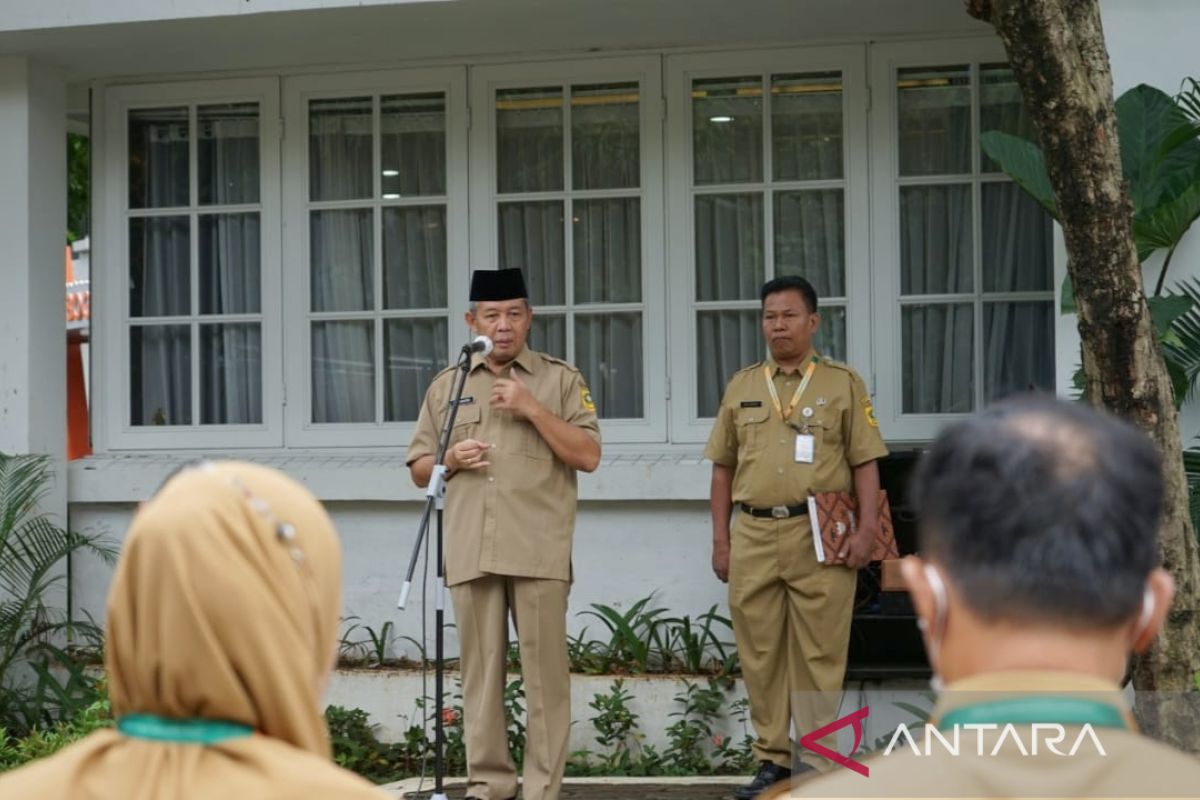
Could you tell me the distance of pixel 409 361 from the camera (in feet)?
26.4

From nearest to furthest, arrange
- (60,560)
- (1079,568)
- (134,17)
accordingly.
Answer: (1079,568), (134,17), (60,560)

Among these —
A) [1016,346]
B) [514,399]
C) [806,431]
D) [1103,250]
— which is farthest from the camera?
[1016,346]

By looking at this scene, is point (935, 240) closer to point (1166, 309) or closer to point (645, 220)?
point (645, 220)

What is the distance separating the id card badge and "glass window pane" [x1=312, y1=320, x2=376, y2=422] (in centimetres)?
256

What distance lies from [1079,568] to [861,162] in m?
6.19

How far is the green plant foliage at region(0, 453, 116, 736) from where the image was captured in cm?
737

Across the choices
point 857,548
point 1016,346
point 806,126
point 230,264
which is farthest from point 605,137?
point 857,548

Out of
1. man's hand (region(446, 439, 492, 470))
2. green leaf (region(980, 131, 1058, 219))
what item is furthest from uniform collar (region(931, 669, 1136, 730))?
green leaf (region(980, 131, 1058, 219))

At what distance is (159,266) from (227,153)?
26.0 inches

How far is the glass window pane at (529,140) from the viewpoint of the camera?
25.9 feet

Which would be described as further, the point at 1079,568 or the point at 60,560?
the point at 60,560

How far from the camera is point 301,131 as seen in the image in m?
8.08

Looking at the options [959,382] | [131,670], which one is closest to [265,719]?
[131,670]

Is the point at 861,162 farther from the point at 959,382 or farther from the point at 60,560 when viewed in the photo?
the point at 60,560
